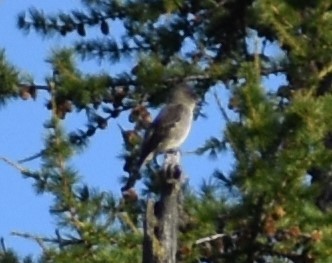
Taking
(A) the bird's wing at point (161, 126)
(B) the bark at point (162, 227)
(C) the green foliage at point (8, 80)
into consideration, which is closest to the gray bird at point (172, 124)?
(A) the bird's wing at point (161, 126)

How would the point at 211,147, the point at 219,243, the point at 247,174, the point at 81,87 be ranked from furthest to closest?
1. the point at 81,87
2. the point at 211,147
3. the point at 219,243
4. the point at 247,174

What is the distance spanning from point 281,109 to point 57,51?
2.72 meters

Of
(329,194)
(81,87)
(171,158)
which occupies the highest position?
(81,87)

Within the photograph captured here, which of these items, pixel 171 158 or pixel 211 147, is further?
pixel 211 147

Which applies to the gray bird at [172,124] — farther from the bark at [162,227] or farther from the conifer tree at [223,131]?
the bark at [162,227]

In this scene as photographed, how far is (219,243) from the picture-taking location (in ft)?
33.9

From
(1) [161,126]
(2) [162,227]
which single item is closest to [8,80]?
(1) [161,126]

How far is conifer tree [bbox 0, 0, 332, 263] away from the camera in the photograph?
9242 millimetres

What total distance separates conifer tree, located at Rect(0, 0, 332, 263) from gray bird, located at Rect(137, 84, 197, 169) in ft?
0.28

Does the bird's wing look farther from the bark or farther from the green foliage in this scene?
the bark

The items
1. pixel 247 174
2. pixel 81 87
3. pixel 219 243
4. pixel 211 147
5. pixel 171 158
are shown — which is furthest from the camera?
pixel 81 87

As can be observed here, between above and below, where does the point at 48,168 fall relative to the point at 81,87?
below

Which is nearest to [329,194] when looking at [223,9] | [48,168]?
[223,9]

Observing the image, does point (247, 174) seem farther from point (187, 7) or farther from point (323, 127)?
point (187, 7)
